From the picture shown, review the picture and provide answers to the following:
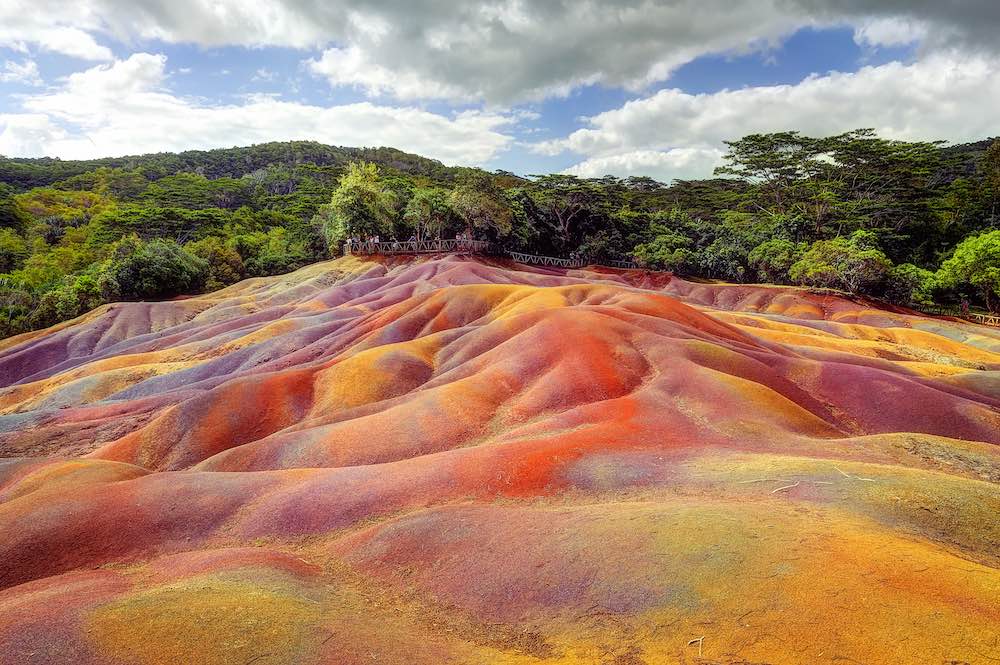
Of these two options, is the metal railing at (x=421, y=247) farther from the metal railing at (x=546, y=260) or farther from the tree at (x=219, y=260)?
the tree at (x=219, y=260)

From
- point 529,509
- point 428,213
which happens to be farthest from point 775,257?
point 529,509

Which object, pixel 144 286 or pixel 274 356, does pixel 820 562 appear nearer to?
pixel 274 356

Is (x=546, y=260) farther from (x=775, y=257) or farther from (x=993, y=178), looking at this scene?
(x=993, y=178)

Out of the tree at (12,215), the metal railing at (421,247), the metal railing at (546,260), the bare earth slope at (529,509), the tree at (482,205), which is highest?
the tree at (482,205)

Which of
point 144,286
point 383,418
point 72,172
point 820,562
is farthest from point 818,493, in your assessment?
point 72,172

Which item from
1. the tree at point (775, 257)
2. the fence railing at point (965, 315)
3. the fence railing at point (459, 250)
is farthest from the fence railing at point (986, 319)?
the fence railing at point (459, 250)
